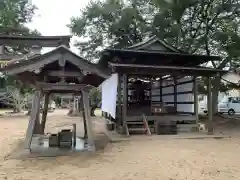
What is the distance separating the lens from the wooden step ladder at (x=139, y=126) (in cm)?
1199

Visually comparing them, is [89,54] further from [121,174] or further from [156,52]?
[121,174]

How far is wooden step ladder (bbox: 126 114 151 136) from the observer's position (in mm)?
11988

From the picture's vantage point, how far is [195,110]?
13.3 meters

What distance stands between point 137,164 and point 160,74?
23.2 ft

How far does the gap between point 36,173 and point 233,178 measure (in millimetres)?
3951

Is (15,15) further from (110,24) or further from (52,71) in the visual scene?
(52,71)

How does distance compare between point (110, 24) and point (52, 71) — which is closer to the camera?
point (52, 71)

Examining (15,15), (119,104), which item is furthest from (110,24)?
(15,15)

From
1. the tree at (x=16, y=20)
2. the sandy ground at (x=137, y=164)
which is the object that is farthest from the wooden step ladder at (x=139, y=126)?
the tree at (x=16, y=20)

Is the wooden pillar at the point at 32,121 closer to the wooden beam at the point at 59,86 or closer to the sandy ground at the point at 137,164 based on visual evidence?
the wooden beam at the point at 59,86

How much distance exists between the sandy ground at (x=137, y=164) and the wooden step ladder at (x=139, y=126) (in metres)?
2.64

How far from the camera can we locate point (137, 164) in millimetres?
6785

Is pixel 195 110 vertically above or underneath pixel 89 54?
underneath

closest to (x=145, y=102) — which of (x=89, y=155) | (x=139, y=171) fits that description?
(x=89, y=155)
